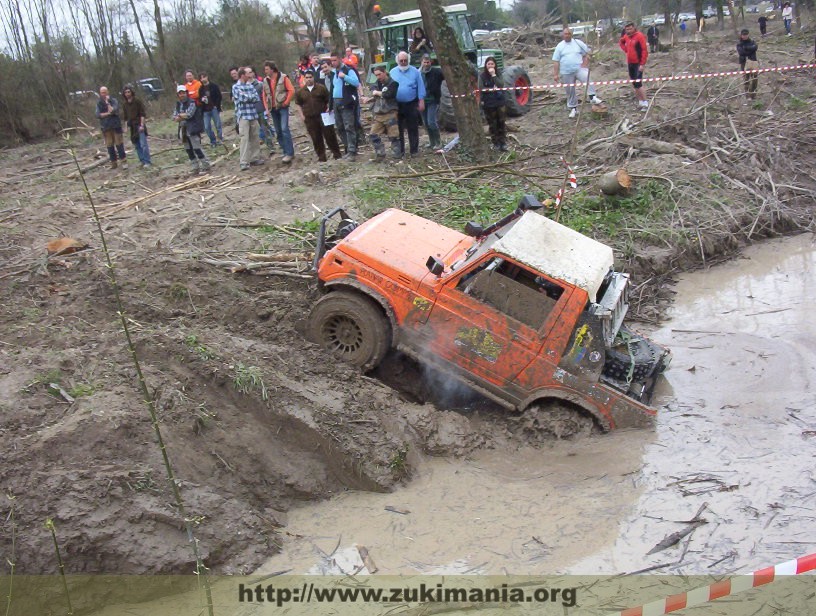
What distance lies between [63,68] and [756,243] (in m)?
22.3

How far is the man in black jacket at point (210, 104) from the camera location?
16.8m

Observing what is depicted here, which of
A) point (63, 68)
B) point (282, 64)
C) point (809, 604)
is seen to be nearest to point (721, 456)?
point (809, 604)

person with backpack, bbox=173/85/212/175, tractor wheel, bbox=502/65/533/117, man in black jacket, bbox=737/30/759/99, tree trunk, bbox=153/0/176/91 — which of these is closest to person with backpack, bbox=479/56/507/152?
tractor wheel, bbox=502/65/533/117

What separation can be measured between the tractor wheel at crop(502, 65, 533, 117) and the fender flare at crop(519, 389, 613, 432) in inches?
430

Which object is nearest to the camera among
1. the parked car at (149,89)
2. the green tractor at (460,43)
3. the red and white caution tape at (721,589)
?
the red and white caution tape at (721,589)

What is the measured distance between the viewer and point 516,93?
18.5m

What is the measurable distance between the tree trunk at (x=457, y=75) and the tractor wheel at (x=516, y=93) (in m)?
3.38

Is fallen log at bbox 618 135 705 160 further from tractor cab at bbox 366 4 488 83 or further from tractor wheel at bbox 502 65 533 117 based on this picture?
tractor cab at bbox 366 4 488 83

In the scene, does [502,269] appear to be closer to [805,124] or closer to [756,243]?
[756,243]

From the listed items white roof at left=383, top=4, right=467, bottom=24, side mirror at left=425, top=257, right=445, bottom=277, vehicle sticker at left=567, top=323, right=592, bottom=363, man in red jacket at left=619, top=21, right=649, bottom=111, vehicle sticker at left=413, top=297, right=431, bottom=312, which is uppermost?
white roof at left=383, top=4, right=467, bottom=24

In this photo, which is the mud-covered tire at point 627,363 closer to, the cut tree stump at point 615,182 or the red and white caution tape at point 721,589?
the red and white caution tape at point 721,589

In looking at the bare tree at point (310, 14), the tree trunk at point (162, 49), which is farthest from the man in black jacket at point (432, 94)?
the bare tree at point (310, 14)

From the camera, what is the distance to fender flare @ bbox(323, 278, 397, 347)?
7.85 meters

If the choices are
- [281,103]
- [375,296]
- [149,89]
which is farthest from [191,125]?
[149,89]
